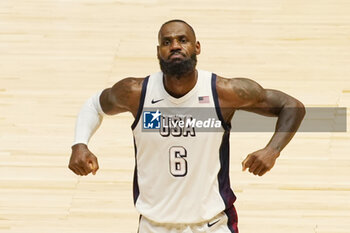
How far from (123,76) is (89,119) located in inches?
120

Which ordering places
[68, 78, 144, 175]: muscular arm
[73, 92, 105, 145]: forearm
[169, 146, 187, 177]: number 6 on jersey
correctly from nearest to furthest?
[68, 78, 144, 175]: muscular arm, [169, 146, 187, 177]: number 6 on jersey, [73, 92, 105, 145]: forearm

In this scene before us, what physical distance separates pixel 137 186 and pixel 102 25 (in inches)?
159

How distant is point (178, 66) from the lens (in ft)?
11.8

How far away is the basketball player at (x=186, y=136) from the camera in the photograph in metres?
3.67

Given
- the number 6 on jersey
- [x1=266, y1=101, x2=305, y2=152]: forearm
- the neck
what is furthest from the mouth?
[x1=266, y1=101, x2=305, y2=152]: forearm

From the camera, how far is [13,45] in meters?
7.46

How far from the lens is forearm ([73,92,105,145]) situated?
12.5 feet

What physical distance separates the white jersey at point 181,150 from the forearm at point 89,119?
215 millimetres

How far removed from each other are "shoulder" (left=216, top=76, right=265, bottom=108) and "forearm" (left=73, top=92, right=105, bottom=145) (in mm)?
536

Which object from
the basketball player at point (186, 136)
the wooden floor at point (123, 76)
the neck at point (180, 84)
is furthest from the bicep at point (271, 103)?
the wooden floor at point (123, 76)

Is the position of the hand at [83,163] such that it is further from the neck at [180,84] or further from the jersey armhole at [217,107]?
the jersey armhole at [217,107]

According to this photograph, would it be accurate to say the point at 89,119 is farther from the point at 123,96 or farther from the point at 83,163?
the point at 83,163

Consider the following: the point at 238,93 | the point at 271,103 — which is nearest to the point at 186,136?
the point at 238,93

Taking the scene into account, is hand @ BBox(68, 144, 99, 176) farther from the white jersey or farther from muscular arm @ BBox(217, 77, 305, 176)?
muscular arm @ BBox(217, 77, 305, 176)
